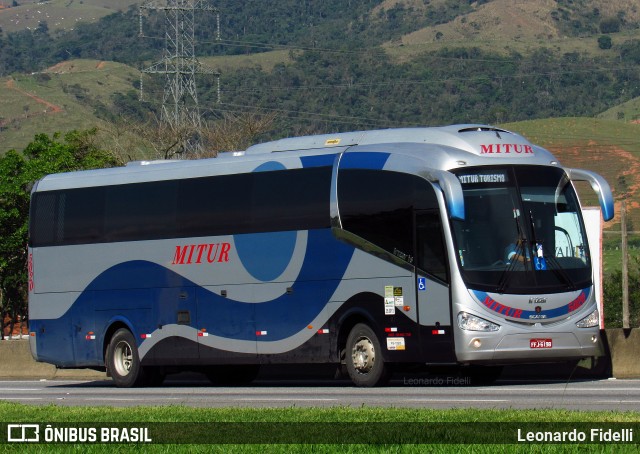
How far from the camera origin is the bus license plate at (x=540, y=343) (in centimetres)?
2119

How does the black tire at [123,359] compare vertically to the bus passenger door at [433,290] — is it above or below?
below

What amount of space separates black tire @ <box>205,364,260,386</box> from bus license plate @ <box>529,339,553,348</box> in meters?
7.15

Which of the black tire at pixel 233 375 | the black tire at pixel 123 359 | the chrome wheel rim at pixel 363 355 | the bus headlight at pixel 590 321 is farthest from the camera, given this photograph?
the black tire at pixel 233 375

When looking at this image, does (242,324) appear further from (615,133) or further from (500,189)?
(615,133)

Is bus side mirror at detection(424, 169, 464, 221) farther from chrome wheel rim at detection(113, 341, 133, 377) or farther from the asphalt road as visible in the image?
chrome wheel rim at detection(113, 341, 133, 377)

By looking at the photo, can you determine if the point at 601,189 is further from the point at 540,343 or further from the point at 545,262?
the point at 540,343

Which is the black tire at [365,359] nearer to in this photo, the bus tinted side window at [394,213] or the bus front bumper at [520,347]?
the bus tinted side window at [394,213]

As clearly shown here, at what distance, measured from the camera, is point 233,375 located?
2697 cm

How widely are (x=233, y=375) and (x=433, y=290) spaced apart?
6642 millimetres

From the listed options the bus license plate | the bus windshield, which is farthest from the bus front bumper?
the bus windshield

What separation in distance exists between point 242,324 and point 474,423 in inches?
450

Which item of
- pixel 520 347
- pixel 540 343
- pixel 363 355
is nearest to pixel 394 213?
pixel 363 355

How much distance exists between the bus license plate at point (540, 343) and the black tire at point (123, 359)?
8.17 metres
